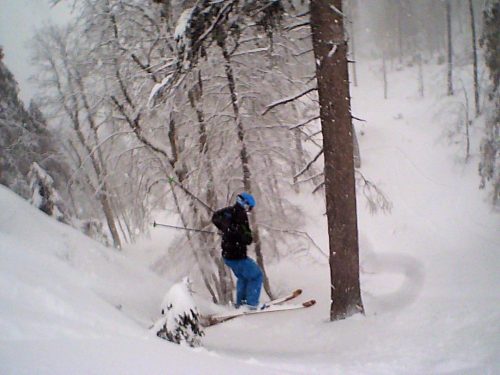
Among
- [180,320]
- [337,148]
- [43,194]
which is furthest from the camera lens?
[43,194]

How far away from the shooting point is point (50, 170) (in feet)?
54.9

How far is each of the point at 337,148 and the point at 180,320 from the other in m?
3.12

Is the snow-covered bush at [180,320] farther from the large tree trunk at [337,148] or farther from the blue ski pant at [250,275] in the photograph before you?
the blue ski pant at [250,275]

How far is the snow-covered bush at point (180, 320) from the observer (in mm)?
3660

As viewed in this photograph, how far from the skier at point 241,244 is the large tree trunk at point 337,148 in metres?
1.74

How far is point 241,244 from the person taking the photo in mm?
6742

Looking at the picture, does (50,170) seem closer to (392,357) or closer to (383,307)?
(383,307)

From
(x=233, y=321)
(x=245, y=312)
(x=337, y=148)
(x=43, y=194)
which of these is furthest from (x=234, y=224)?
(x=43, y=194)

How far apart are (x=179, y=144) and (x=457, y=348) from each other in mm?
6978

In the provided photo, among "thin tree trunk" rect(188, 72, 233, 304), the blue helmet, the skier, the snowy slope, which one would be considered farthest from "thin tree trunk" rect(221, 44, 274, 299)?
the snowy slope

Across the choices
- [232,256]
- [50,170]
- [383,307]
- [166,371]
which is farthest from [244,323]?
[50,170]

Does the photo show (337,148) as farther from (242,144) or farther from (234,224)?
(242,144)

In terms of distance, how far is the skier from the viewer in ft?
21.7

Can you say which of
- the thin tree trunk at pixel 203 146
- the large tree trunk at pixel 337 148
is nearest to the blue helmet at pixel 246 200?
the large tree trunk at pixel 337 148
